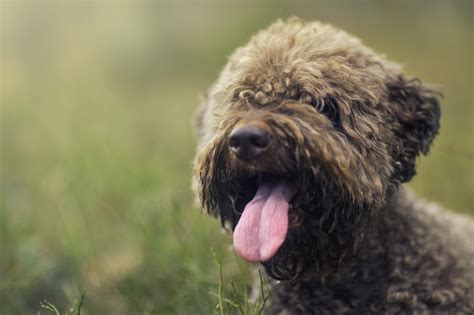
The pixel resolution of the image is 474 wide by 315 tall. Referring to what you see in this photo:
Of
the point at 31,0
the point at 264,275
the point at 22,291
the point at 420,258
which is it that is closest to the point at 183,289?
the point at 264,275

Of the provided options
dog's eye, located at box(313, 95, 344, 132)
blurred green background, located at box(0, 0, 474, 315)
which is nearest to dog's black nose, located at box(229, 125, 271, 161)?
dog's eye, located at box(313, 95, 344, 132)

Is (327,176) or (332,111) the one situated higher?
(332,111)

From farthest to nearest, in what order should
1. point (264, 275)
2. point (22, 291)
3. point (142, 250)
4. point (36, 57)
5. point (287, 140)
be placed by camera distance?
point (36, 57), point (142, 250), point (22, 291), point (264, 275), point (287, 140)

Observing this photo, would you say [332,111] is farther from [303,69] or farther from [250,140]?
[250,140]

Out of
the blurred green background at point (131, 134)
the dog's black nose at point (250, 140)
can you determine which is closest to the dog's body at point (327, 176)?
the dog's black nose at point (250, 140)

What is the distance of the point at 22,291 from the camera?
17.9 ft

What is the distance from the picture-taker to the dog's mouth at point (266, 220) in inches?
149

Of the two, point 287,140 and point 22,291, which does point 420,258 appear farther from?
point 22,291

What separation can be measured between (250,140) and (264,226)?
18.6 inches

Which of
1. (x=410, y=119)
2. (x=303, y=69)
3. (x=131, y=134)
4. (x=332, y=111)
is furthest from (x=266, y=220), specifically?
(x=131, y=134)

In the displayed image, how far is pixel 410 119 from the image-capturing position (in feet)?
14.4

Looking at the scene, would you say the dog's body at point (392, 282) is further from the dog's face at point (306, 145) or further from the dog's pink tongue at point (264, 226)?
the dog's pink tongue at point (264, 226)

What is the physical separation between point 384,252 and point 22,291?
108 inches

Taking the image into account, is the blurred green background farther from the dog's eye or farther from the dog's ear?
the dog's eye
